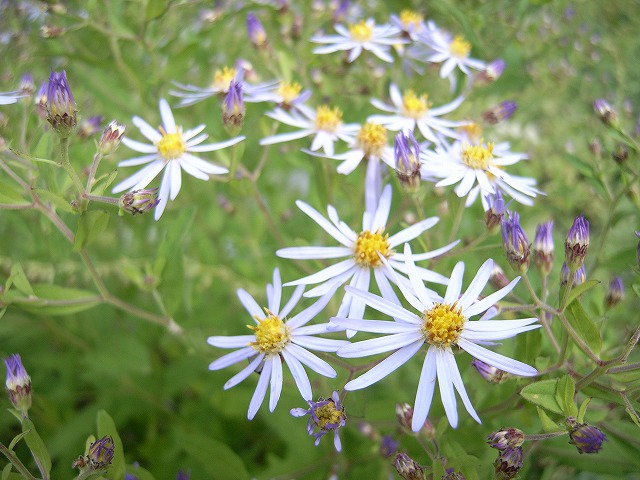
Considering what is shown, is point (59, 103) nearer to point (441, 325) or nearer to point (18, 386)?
point (18, 386)

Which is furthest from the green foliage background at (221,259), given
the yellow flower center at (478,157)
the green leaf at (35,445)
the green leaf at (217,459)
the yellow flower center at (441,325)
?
the green leaf at (35,445)

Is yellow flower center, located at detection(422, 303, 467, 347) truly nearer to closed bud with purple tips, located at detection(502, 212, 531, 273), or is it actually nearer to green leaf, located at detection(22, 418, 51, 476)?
closed bud with purple tips, located at detection(502, 212, 531, 273)

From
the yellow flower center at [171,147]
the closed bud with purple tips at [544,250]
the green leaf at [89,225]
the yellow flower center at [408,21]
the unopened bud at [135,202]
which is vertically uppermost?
the yellow flower center at [408,21]

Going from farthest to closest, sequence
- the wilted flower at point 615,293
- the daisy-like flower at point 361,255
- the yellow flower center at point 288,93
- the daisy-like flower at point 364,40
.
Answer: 1. the daisy-like flower at point 364,40
2. the yellow flower center at point 288,93
3. the wilted flower at point 615,293
4. the daisy-like flower at point 361,255

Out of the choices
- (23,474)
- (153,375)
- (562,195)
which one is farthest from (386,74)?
(23,474)

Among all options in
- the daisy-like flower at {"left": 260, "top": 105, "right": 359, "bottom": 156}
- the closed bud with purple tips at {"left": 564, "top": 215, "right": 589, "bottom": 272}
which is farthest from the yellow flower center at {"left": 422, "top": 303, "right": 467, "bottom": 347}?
the daisy-like flower at {"left": 260, "top": 105, "right": 359, "bottom": 156}

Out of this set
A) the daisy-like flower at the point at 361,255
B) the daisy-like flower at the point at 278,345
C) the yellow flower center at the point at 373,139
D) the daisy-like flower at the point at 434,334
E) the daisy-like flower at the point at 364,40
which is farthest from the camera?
the daisy-like flower at the point at 364,40

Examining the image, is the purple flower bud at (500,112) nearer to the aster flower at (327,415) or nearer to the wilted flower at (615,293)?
the wilted flower at (615,293)
